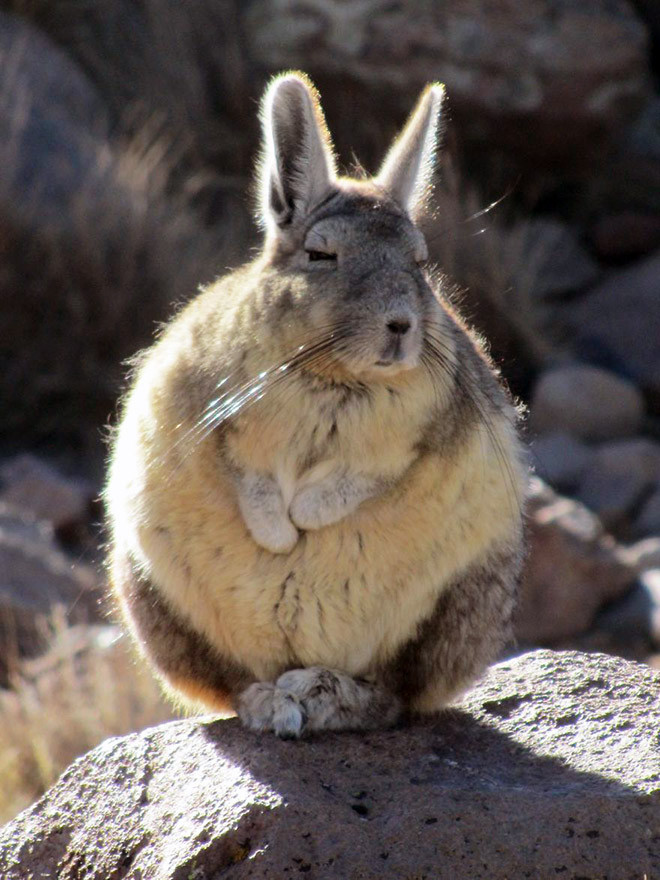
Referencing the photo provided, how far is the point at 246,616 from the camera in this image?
450 centimetres

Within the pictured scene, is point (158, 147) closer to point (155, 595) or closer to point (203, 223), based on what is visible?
point (203, 223)

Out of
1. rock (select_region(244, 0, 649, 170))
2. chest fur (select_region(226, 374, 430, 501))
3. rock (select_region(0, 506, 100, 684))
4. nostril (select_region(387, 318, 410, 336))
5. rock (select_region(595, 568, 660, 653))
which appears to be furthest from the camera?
rock (select_region(244, 0, 649, 170))

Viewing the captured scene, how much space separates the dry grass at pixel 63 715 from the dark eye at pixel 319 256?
3.30 m

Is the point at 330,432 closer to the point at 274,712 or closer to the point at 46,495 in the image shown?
the point at 274,712

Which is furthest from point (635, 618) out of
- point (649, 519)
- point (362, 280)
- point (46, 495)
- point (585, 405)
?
point (362, 280)

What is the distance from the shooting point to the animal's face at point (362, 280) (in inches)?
170

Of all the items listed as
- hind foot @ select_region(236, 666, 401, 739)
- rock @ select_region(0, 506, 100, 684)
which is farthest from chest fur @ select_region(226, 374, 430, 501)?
rock @ select_region(0, 506, 100, 684)

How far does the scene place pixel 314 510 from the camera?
14.5ft

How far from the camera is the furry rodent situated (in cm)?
443

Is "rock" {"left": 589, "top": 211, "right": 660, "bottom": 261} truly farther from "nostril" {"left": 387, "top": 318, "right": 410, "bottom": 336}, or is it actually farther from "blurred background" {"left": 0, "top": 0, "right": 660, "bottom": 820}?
"nostril" {"left": 387, "top": 318, "right": 410, "bottom": 336}

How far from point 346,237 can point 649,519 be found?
736 centimetres

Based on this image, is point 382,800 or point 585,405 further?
point 585,405

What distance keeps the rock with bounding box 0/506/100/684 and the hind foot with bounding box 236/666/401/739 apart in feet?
12.9

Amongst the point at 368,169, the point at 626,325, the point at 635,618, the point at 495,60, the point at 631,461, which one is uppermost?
the point at 495,60
